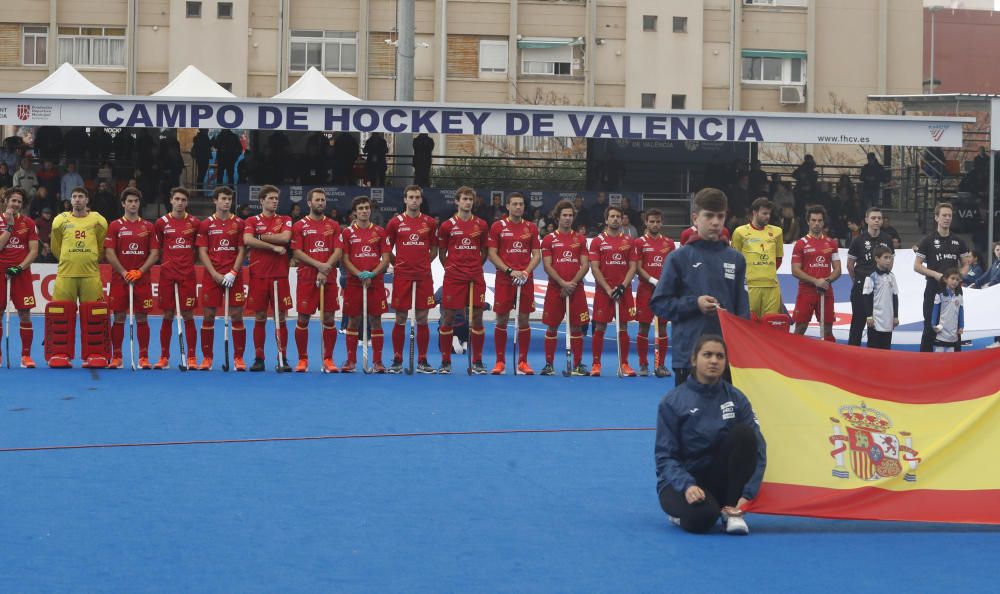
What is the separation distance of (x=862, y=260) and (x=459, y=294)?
4.85 m

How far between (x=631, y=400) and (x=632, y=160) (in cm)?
1417

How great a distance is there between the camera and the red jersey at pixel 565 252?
50.9 ft

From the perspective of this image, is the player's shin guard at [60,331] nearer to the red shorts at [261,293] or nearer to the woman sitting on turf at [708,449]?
the red shorts at [261,293]

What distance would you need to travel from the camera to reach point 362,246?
1509cm

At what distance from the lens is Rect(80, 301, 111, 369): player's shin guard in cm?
1505

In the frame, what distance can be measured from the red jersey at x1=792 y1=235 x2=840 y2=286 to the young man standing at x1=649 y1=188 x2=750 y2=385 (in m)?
8.01

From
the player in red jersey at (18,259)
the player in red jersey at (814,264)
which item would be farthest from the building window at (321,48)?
the player in red jersey at (814,264)

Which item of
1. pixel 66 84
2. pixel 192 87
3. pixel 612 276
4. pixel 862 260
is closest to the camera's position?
pixel 612 276

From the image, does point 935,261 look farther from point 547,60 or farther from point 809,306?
point 547,60

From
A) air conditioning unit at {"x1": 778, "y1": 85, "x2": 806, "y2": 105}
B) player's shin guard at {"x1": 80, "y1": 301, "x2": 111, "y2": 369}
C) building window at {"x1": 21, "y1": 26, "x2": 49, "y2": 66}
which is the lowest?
player's shin guard at {"x1": 80, "y1": 301, "x2": 111, "y2": 369}

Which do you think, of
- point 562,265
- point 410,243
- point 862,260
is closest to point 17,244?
point 410,243

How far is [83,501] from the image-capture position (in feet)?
27.1

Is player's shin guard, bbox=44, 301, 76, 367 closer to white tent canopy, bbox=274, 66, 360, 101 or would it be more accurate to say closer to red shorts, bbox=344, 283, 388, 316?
red shorts, bbox=344, 283, 388, 316

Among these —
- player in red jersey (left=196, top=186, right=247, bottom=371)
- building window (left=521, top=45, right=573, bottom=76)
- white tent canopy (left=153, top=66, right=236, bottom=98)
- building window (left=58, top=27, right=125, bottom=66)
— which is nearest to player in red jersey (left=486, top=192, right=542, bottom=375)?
player in red jersey (left=196, top=186, right=247, bottom=371)
